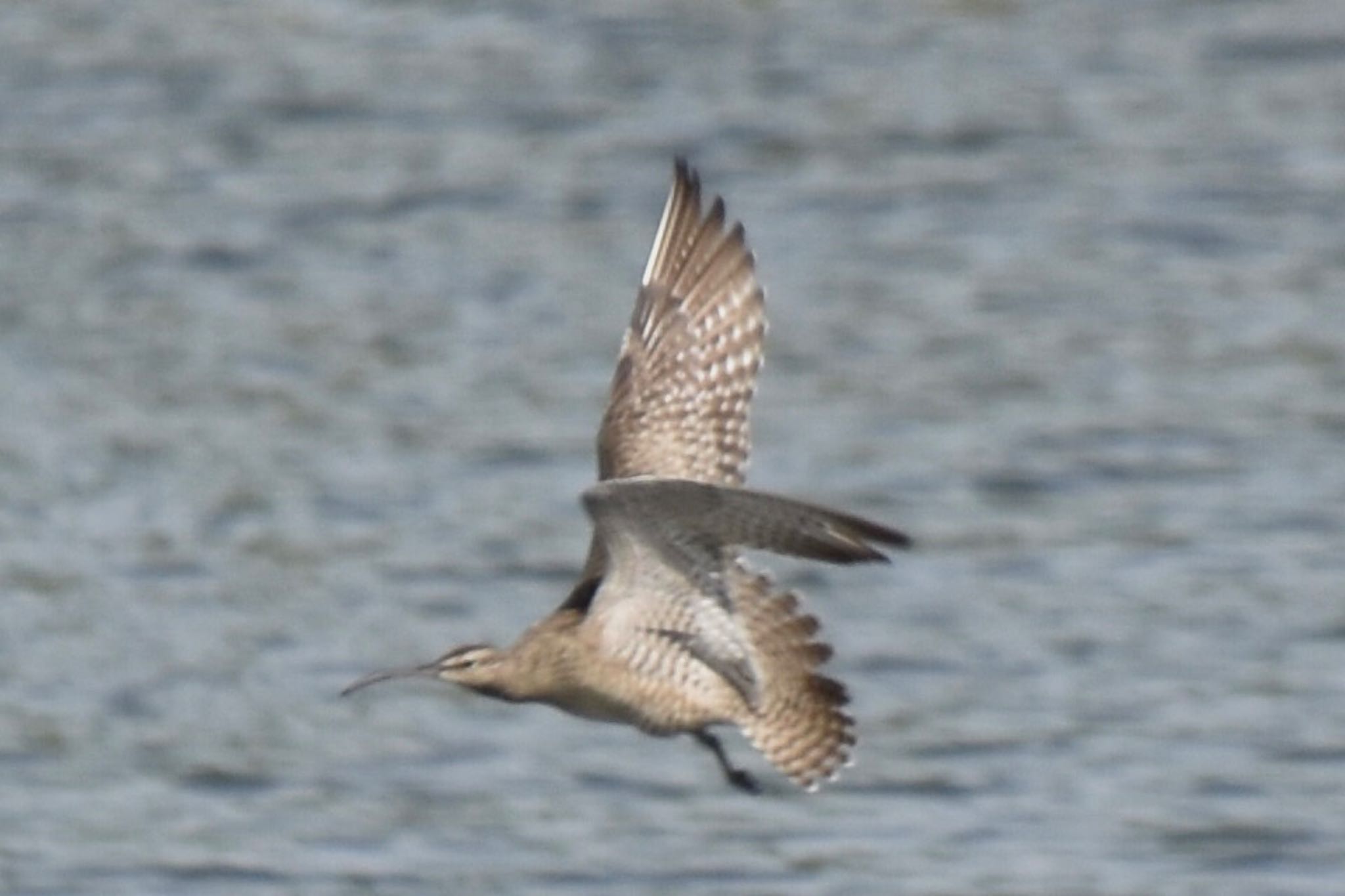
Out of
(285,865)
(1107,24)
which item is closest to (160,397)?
(285,865)

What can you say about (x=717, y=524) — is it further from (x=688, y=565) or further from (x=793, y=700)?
(x=793, y=700)

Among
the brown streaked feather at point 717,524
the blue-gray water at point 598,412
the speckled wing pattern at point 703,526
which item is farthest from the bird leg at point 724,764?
the blue-gray water at point 598,412

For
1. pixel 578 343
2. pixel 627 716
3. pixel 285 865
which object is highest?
pixel 578 343

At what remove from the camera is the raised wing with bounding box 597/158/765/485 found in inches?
303

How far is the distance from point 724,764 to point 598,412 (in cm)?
588

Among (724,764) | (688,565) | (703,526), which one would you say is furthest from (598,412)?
(703,526)

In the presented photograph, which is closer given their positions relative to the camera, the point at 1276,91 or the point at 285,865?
the point at 285,865

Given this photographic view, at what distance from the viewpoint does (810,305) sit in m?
14.0

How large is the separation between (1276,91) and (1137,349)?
229 centimetres

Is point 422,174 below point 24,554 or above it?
above

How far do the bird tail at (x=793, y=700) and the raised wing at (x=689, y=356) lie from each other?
19.8 inches

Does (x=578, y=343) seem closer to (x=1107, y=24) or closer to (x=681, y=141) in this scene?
(x=681, y=141)

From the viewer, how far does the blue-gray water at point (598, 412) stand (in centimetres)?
1107

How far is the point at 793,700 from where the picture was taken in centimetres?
725
